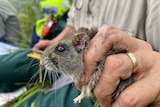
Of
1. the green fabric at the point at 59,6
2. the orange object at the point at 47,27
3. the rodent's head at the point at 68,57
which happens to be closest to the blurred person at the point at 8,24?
the green fabric at the point at 59,6

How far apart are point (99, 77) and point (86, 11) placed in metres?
0.69

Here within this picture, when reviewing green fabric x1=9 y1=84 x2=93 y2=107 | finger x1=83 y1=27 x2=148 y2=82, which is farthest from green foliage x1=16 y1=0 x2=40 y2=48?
finger x1=83 y1=27 x2=148 y2=82

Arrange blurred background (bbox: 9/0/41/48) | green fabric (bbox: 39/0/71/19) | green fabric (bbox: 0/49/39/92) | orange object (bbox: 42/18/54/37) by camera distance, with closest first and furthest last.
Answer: green fabric (bbox: 0/49/39/92) → orange object (bbox: 42/18/54/37) → green fabric (bbox: 39/0/71/19) → blurred background (bbox: 9/0/41/48)

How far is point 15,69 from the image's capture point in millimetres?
2070

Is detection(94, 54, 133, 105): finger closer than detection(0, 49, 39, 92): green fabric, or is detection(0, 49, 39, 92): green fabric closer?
detection(94, 54, 133, 105): finger

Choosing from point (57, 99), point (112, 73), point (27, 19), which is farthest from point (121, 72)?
point (27, 19)

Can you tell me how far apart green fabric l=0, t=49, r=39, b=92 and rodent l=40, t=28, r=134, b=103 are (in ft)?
2.45

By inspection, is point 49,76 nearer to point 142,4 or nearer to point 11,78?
point 11,78

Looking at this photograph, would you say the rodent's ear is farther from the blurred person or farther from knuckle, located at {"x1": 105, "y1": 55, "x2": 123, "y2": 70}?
the blurred person

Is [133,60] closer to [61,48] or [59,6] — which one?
[61,48]

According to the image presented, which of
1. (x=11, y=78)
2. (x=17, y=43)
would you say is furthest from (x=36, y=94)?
(x=17, y=43)

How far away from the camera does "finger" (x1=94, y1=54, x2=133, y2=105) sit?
3.73 feet

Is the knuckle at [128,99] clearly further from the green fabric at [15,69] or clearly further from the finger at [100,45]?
the green fabric at [15,69]

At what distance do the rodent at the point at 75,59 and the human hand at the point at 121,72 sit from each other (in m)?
0.02
